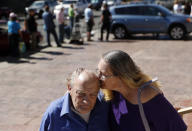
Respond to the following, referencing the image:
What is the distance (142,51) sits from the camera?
48.0 ft

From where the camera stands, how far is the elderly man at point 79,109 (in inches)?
88.2

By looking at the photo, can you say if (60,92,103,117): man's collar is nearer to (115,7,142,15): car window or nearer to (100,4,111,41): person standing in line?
(100,4,111,41): person standing in line

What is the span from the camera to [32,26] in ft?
50.6

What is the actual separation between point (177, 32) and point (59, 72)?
8563 mm

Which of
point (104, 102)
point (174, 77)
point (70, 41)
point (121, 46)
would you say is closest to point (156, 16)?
point (121, 46)

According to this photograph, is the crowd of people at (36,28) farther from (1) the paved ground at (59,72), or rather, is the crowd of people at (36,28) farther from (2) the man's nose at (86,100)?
(2) the man's nose at (86,100)

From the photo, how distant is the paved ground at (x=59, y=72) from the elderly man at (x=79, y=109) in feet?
12.6

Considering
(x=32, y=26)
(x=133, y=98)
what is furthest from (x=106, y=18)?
(x=133, y=98)

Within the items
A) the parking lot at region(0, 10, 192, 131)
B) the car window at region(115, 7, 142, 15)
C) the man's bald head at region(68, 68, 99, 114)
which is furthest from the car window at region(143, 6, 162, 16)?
the man's bald head at region(68, 68, 99, 114)

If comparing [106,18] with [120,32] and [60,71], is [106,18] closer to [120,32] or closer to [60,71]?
[120,32]

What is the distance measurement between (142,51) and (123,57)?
1244 centimetres

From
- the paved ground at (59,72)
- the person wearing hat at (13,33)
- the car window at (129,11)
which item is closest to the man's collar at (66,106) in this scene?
the paved ground at (59,72)

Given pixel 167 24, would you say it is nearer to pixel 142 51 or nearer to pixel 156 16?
pixel 156 16

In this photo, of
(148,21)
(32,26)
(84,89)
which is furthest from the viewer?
(148,21)
